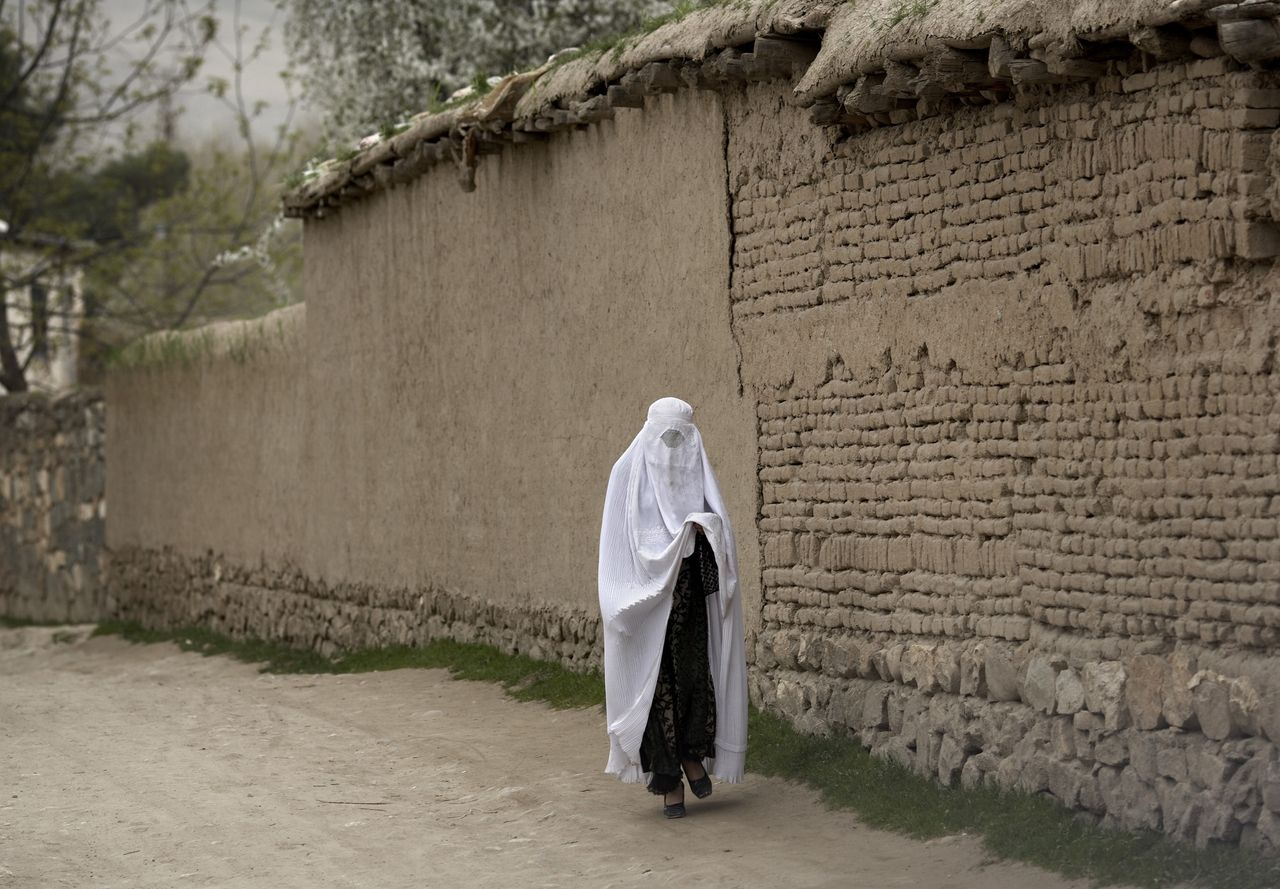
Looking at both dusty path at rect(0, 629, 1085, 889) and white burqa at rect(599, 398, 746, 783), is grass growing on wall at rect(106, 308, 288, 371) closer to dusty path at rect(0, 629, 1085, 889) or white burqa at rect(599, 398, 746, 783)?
dusty path at rect(0, 629, 1085, 889)

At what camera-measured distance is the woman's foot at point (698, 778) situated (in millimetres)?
6773

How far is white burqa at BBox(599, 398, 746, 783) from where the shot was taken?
21.9 ft

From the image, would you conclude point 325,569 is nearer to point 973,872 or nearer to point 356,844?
point 356,844

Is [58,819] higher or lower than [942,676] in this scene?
lower

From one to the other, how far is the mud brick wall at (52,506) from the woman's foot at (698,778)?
41.8ft

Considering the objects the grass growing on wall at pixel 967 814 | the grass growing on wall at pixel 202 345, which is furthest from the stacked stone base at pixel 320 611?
the grass growing on wall at pixel 202 345

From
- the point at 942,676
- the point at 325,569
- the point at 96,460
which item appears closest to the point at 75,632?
the point at 96,460

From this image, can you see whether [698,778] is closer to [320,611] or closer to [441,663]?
[441,663]

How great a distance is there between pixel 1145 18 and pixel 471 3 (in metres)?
14.1

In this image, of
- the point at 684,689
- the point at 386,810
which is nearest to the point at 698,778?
the point at 684,689

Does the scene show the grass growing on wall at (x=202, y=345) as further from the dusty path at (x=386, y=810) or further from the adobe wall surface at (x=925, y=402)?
the dusty path at (x=386, y=810)

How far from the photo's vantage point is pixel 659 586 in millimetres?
6680

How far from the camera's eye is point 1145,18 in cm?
514

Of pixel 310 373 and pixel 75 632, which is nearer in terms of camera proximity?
pixel 310 373
